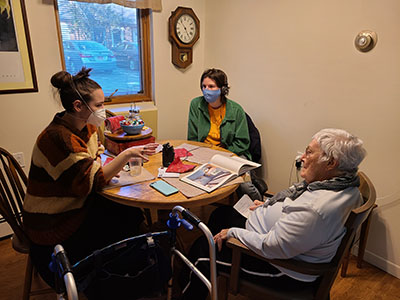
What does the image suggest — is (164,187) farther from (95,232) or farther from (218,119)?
(218,119)

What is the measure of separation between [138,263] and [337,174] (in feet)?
2.67

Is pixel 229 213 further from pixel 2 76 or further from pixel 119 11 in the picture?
pixel 119 11

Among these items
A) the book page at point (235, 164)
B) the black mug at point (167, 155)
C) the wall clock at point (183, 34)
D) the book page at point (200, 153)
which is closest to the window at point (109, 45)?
the wall clock at point (183, 34)

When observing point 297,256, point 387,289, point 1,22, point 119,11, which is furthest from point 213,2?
point 387,289

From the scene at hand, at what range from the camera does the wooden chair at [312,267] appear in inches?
37.8

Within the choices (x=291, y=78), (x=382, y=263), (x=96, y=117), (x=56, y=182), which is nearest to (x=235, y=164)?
(x=96, y=117)

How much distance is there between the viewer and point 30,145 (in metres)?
2.11

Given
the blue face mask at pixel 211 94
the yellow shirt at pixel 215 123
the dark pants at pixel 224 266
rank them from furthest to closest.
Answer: the yellow shirt at pixel 215 123 < the blue face mask at pixel 211 94 < the dark pants at pixel 224 266

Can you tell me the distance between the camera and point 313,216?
0.97 metres

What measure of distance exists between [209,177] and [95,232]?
0.63 meters

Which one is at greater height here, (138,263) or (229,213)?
(138,263)

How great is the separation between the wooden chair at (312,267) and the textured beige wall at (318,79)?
2.41 feet

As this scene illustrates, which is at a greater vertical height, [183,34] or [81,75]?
[183,34]

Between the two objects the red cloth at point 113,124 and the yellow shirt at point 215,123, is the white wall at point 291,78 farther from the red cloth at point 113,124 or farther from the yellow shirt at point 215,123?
the red cloth at point 113,124
